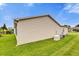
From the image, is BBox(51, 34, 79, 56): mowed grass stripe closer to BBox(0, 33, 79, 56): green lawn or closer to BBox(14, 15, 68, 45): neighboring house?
BBox(0, 33, 79, 56): green lawn

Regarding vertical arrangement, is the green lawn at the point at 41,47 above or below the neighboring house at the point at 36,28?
below

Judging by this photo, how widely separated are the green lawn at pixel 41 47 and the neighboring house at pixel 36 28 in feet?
0.21

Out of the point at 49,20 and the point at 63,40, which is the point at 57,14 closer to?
the point at 49,20

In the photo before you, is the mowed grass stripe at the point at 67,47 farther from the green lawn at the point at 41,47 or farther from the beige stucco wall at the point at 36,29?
the beige stucco wall at the point at 36,29

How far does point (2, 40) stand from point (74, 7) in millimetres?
980

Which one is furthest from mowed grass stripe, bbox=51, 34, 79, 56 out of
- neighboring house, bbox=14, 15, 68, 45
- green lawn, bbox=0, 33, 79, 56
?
neighboring house, bbox=14, 15, 68, 45

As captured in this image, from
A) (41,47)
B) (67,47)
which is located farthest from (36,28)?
(67,47)

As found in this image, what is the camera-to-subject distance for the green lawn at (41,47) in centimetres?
276

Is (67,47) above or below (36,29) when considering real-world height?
below

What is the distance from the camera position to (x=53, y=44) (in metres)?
2.84

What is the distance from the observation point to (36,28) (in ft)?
9.20

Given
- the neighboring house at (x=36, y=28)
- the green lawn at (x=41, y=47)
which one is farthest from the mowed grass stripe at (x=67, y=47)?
the neighboring house at (x=36, y=28)

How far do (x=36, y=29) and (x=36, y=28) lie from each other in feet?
0.04

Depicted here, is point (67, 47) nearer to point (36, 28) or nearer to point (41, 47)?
point (41, 47)
